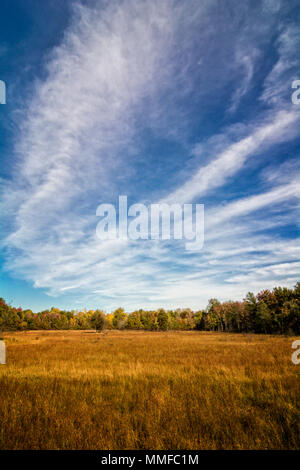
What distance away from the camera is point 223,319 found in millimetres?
86062

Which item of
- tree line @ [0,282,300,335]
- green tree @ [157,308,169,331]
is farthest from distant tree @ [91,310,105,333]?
green tree @ [157,308,169,331]

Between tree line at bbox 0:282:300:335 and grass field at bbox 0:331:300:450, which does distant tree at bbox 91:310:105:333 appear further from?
grass field at bbox 0:331:300:450

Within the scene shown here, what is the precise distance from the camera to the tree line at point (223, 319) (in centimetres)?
5016

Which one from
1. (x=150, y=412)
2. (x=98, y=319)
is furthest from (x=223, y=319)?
(x=150, y=412)

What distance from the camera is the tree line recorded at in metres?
50.2

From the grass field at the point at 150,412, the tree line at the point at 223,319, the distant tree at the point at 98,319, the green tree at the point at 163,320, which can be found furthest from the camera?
the green tree at the point at 163,320

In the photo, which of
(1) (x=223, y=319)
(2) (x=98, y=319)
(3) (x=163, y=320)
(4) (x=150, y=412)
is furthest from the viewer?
(3) (x=163, y=320)

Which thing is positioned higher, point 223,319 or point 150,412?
point 150,412

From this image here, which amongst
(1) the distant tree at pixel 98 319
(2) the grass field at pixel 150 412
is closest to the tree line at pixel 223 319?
(1) the distant tree at pixel 98 319

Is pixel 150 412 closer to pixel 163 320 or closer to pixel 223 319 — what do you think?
pixel 223 319

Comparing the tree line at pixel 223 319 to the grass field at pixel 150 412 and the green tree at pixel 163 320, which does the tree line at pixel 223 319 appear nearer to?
the green tree at pixel 163 320

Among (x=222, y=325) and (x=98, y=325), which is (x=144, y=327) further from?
(x=98, y=325)

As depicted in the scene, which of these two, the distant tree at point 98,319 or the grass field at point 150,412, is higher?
the grass field at point 150,412

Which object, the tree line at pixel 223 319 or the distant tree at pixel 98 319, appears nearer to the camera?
the distant tree at pixel 98 319
